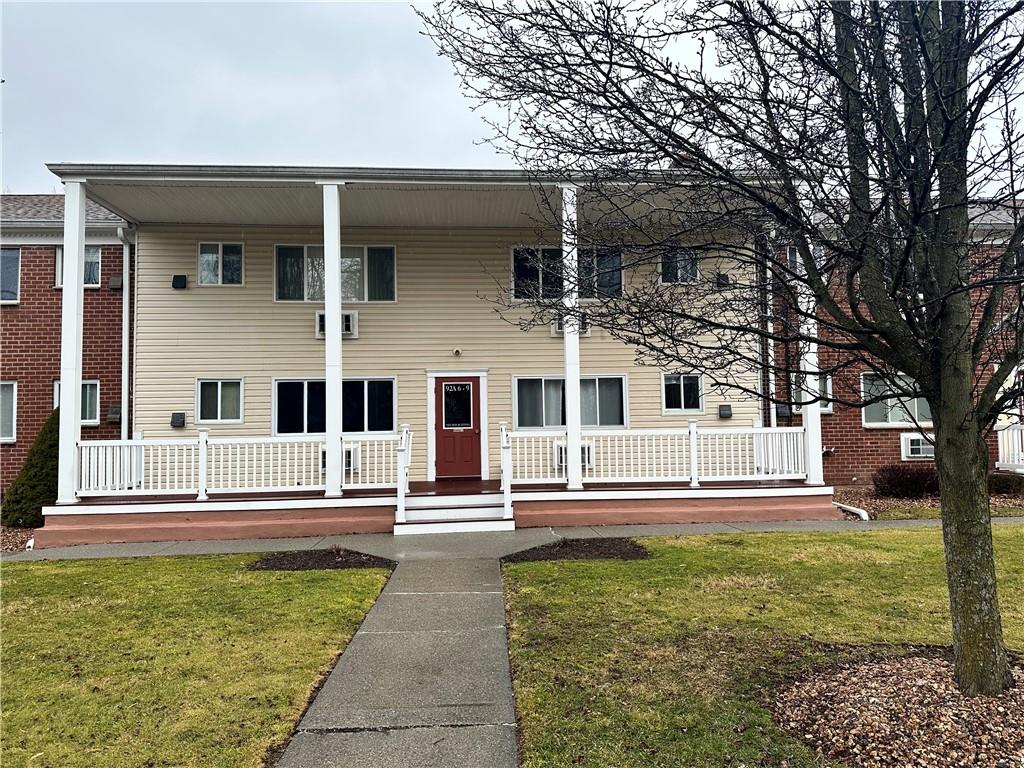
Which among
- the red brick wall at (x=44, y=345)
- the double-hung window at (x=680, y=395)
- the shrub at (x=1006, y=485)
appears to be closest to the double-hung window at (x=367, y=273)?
the red brick wall at (x=44, y=345)

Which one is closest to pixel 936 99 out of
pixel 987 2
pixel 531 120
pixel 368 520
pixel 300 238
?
pixel 987 2

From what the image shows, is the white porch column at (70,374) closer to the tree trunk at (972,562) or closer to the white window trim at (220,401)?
the white window trim at (220,401)

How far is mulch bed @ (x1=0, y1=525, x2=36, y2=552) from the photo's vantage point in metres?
9.98

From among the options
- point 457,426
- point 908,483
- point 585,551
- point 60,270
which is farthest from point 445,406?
point 908,483

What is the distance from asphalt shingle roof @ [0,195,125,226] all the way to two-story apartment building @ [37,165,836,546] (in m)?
1.84

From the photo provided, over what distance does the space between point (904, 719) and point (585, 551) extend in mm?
5081

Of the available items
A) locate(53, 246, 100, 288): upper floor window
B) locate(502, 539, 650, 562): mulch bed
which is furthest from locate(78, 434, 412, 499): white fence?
locate(53, 246, 100, 288): upper floor window

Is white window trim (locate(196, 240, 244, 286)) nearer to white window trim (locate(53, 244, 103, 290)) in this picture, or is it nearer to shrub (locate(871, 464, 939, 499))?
white window trim (locate(53, 244, 103, 290))

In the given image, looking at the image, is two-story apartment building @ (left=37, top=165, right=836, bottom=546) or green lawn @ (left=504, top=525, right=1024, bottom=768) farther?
two-story apartment building @ (left=37, top=165, right=836, bottom=546)

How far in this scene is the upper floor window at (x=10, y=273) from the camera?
1393 cm

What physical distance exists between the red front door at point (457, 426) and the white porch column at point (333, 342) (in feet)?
9.54

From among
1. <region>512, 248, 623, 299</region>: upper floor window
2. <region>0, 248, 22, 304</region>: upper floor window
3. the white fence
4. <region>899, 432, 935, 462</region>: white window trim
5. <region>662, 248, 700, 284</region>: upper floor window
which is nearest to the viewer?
<region>662, 248, 700, 284</region>: upper floor window

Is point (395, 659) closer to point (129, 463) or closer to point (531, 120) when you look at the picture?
point (531, 120)

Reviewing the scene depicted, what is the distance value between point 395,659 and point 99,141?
127ft
